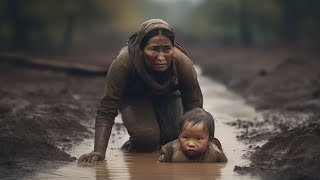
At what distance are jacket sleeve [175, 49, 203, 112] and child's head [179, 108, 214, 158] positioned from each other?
70cm

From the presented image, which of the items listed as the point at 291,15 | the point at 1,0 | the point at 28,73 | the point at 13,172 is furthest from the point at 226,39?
the point at 13,172

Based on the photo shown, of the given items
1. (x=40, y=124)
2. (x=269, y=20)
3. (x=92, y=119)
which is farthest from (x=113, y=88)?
(x=269, y=20)

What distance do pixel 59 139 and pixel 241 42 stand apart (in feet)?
128

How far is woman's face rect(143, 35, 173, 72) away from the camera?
6.26 metres

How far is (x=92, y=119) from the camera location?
9.95 meters

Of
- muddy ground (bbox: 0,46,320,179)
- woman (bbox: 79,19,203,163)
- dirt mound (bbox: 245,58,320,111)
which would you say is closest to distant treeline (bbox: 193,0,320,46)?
dirt mound (bbox: 245,58,320,111)

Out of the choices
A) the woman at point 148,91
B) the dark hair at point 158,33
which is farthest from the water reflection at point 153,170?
the dark hair at point 158,33

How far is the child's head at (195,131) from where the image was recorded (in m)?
5.96

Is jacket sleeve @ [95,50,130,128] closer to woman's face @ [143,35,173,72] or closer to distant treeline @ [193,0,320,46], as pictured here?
woman's face @ [143,35,173,72]

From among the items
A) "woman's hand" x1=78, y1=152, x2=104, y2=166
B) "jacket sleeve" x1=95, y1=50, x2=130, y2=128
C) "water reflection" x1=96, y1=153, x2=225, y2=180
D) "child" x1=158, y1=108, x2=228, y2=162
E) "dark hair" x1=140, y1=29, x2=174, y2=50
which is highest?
"dark hair" x1=140, y1=29, x2=174, y2=50

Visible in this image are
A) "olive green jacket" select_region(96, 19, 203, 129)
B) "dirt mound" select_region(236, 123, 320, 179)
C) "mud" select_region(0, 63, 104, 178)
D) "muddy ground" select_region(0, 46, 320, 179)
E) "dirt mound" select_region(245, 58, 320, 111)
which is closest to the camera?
"dirt mound" select_region(236, 123, 320, 179)

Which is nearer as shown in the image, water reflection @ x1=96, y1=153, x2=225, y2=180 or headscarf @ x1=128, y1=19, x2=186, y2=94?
water reflection @ x1=96, y1=153, x2=225, y2=180

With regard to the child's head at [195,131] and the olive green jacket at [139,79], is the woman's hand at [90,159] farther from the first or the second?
the child's head at [195,131]

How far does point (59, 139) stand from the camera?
306 inches
